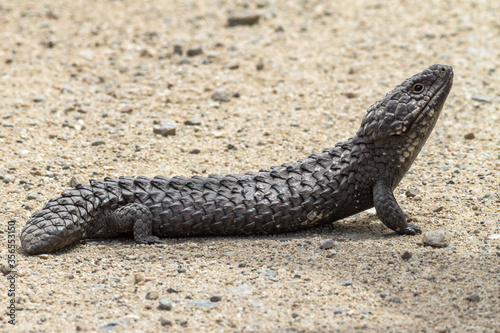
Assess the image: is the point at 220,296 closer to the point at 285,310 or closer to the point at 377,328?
the point at 285,310

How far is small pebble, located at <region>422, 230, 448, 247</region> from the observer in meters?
4.98

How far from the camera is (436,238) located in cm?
500

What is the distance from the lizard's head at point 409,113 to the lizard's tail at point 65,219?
7.40ft

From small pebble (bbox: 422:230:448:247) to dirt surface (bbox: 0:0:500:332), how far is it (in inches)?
2.1

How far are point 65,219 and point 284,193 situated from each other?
177 cm

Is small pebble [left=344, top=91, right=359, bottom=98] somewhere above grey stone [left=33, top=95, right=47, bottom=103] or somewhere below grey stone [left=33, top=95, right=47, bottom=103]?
above

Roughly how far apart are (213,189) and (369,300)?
5.61 feet

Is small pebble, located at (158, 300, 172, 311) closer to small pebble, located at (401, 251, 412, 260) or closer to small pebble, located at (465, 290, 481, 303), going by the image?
small pebble, located at (401, 251, 412, 260)

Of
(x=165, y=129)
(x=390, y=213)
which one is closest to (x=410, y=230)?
(x=390, y=213)

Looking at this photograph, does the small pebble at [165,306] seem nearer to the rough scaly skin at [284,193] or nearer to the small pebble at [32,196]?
the rough scaly skin at [284,193]

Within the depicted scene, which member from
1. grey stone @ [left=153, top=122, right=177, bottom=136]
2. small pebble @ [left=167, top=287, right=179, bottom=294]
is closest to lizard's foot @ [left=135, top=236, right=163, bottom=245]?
small pebble @ [left=167, top=287, right=179, bottom=294]

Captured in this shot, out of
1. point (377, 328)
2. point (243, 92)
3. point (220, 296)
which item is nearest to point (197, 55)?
point (243, 92)

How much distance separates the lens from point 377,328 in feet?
12.9

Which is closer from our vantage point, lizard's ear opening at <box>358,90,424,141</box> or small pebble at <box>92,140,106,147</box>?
lizard's ear opening at <box>358,90,424,141</box>
